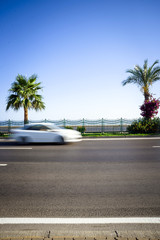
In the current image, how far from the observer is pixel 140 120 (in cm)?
2172

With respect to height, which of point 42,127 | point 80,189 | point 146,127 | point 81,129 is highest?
point 42,127

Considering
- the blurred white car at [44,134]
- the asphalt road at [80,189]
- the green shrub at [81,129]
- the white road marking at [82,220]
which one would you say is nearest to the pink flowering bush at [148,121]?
the green shrub at [81,129]

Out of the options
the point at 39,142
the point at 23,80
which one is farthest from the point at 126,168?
the point at 23,80

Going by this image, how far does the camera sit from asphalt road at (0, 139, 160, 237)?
11.1 feet

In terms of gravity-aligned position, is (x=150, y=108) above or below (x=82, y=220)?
above

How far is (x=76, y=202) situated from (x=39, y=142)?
9366mm

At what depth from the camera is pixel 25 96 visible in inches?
990

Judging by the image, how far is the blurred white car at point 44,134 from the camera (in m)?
12.3

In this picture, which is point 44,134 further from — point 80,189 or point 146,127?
point 146,127

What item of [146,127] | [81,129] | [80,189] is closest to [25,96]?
[81,129]

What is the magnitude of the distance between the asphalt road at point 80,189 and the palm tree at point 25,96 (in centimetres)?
1857

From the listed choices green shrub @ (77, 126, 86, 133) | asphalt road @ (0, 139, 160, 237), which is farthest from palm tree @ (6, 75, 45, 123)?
asphalt road @ (0, 139, 160, 237)

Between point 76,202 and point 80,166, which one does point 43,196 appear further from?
point 80,166

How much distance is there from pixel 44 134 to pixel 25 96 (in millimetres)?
14169
